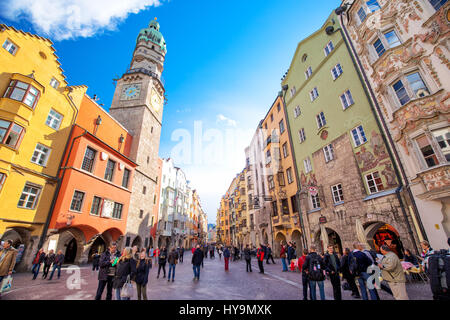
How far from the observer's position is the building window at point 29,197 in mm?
13336

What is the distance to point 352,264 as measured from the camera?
6.68 metres

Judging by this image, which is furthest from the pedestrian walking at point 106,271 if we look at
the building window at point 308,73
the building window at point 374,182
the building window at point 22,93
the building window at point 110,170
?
the building window at point 308,73

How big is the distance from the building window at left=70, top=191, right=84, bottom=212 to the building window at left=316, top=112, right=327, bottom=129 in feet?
75.6

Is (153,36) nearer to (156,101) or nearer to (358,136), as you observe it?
(156,101)

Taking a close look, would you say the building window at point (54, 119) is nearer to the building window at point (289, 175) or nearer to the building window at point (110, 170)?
the building window at point (110, 170)

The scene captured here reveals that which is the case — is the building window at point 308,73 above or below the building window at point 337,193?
above

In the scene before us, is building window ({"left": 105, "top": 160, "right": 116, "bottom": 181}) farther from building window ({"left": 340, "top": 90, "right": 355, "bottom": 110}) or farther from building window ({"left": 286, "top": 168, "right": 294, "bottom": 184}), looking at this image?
building window ({"left": 340, "top": 90, "right": 355, "bottom": 110})

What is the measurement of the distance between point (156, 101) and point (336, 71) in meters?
29.0

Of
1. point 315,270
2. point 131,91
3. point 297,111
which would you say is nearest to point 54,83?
point 131,91

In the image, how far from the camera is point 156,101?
35.1 m

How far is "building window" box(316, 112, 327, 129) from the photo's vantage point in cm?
1844
